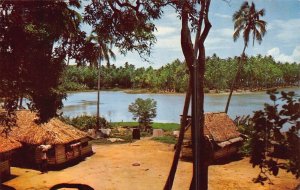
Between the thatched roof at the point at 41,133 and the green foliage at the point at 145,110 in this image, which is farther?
the green foliage at the point at 145,110

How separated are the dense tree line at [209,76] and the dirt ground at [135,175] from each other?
46.8m

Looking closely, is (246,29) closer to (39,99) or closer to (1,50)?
(39,99)

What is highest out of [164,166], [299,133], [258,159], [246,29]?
[246,29]

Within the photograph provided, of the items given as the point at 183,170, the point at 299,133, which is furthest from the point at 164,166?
the point at 299,133

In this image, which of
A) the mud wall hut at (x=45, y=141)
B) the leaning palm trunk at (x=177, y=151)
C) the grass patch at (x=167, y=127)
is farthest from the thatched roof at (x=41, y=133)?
the grass patch at (x=167, y=127)

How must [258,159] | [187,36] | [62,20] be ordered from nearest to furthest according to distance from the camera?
[258,159] < [62,20] < [187,36]

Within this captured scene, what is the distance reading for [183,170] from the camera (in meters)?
19.6

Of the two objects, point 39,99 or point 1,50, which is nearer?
point 1,50

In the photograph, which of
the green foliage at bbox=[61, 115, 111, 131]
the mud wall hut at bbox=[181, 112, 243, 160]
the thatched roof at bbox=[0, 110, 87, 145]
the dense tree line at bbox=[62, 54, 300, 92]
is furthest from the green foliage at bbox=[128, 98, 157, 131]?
the dense tree line at bbox=[62, 54, 300, 92]

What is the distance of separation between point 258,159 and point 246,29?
27.2 m

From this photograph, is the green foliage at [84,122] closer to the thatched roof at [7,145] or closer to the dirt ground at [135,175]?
the dirt ground at [135,175]

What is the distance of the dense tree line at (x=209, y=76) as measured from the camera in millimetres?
75938

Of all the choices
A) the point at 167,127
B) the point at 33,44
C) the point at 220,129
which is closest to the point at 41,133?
the point at 220,129

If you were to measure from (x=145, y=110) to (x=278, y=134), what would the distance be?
30699 mm
